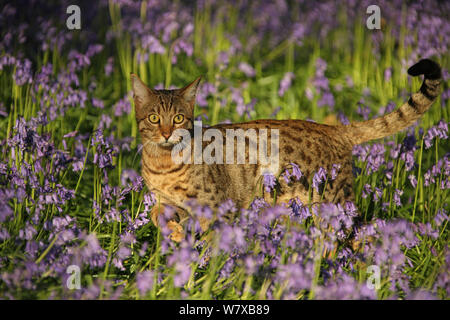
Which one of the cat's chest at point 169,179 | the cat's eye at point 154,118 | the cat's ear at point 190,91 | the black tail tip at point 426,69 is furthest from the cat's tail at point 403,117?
the cat's eye at point 154,118

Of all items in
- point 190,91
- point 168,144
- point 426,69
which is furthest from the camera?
point 190,91

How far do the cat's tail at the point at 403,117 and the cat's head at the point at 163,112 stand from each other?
1.10 m

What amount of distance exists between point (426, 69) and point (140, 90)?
1.77 meters

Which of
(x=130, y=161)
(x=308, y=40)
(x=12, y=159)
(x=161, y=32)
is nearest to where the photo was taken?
(x=12, y=159)

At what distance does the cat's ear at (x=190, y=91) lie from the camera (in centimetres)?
370

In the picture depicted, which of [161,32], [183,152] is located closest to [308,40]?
[161,32]

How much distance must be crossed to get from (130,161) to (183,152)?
955mm

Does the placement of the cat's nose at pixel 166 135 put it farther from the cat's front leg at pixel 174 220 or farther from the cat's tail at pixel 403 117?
the cat's tail at pixel 403 117

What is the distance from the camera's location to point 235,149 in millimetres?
3801

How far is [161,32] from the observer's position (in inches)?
243

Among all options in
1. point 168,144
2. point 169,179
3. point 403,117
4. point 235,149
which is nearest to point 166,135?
point 168,144

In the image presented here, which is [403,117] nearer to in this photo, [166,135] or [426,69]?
[426,69]

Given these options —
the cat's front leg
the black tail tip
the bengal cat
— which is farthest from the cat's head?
the black tail tip
